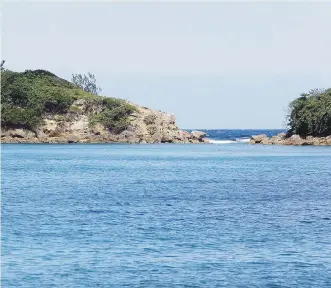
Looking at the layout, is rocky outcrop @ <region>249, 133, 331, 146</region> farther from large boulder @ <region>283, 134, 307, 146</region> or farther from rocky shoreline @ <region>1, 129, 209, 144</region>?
rocky shoreline @ <region>1, 129, 209, 144</region>

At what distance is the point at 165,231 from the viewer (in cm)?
4275

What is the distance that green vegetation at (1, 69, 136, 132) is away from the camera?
6742 inches

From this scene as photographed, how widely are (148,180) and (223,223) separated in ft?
107

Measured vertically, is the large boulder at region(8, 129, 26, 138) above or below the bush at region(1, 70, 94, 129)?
below

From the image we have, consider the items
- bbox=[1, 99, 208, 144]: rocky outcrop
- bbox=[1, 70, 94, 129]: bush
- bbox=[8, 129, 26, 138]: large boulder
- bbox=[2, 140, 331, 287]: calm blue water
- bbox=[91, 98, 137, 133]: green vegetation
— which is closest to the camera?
bbox=[2, 140, 331, 287]: calm blue water

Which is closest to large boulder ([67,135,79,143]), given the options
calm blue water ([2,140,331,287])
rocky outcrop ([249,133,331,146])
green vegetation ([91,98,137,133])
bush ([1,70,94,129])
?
green vegetation ([91,98,137,133])

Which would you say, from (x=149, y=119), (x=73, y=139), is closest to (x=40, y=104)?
(x=73, y=139)

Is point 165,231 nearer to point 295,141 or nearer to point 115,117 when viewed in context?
point 295,141

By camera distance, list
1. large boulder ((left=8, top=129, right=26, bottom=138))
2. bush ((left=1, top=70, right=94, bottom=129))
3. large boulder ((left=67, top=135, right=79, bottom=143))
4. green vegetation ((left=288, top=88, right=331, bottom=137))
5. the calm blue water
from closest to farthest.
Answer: the calm blue water
green vegetation ((left=288, top=88, right=331, bottom=137))
bush ((left=1, top=70, right=94, bottom=129))
large boulder ((left=8, top=129, right=26, bottom=138))
large boulder ((left=67, top=135, right=79, bottom=143))

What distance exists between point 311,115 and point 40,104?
57111mm

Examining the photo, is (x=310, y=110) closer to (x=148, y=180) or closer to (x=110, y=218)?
(x=148, y=180)

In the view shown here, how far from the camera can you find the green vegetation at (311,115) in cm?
16138

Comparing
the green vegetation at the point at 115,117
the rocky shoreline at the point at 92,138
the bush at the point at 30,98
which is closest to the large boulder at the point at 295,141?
the rocky shoreline at the point at 92,138

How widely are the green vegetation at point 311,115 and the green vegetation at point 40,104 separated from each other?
35352 millimetres
